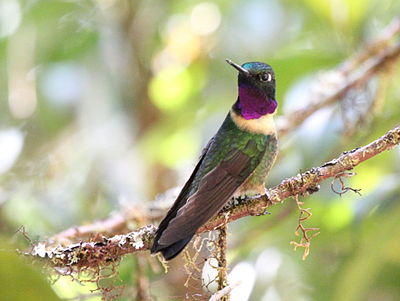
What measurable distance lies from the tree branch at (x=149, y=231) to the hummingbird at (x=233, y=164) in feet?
0.24

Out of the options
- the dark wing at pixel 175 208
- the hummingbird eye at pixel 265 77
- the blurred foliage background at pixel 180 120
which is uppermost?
the hummingbird eye at pixel 265 77

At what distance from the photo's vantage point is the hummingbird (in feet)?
6.57

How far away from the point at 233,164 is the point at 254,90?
31cm

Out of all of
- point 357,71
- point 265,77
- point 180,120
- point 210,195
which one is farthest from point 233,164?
point 180,120

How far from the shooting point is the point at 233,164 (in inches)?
91.7

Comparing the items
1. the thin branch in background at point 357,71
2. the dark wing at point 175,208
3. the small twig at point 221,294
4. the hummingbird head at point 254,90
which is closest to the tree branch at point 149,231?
the dark wing at point 175,208

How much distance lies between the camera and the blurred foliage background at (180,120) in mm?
3283

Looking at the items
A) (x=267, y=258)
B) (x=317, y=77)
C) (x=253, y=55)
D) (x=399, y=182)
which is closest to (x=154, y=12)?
(x=253, y=55)

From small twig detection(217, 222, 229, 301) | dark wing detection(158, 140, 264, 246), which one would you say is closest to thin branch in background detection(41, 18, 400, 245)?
dark wing detection(158, 140, 264, 246)

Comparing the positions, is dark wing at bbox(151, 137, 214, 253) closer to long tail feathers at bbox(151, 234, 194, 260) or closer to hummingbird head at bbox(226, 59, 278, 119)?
long tail feathers at bbox(151, 234, 194, 260)

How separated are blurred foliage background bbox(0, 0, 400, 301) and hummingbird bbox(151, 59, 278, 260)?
75 centimetres

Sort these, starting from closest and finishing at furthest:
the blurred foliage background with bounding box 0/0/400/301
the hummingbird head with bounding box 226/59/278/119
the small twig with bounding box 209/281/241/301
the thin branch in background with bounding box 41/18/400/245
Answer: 1. the small twig with bounding box 209/281/241/301
2. the hummingbird head with bounding box 226/59/278/119
3. the blurred foliage background with bounding box 0/0/400/301
4. the thin branch in background with bounding box 41/18/400/245

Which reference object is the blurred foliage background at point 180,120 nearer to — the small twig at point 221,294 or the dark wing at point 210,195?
the dark wing at point 210,195

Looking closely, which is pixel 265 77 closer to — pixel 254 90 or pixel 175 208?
pixel 254 90
